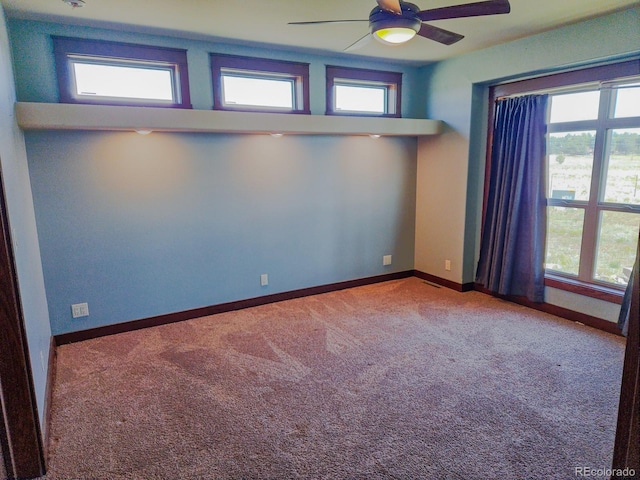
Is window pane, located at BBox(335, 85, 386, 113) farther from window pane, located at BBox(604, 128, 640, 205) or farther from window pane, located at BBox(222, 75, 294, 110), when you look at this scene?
window pane, located at BBox(604, 128, 640, 205)

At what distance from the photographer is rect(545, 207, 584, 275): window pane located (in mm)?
3800

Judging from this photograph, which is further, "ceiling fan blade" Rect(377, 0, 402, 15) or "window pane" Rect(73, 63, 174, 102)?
"window pane" Rect(73, 63, 174, 102)

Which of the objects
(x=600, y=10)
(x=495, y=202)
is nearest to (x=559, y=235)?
(x=495, y=202)

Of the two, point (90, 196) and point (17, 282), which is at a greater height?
point (90, 196)

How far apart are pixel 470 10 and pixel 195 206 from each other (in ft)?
9.21

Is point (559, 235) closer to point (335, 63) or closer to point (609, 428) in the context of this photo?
point (609, 428)

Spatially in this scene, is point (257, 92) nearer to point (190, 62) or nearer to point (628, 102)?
point (190, 62)

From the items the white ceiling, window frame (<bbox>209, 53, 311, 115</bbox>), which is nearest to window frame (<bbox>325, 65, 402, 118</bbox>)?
window frame (<bbox>209, 53, 311, 115</bbox>)

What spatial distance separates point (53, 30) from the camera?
3.10 metres

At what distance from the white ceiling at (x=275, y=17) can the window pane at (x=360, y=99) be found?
0.73 meters

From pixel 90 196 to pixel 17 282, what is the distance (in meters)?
1.71

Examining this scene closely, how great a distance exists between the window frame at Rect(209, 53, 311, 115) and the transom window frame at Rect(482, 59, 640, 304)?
7.06 ft

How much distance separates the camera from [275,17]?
3.04 metres

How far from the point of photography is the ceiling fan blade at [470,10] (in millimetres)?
2176
